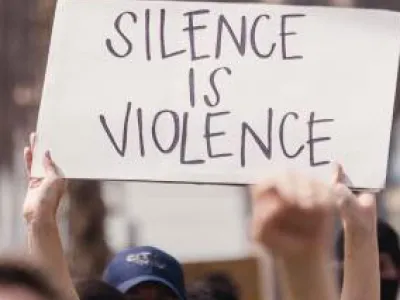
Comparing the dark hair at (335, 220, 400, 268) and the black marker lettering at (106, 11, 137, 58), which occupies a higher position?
the black marker lettering at (106, 11, 137, 58)

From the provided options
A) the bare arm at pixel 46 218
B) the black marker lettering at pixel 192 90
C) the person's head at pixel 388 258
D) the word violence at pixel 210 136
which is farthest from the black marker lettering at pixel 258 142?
the person's head at pixel 388 258

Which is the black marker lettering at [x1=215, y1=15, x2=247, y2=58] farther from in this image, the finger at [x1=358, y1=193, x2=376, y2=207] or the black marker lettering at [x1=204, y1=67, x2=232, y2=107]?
the finger at [x1=358, y1=193, x2=376, y2=207]

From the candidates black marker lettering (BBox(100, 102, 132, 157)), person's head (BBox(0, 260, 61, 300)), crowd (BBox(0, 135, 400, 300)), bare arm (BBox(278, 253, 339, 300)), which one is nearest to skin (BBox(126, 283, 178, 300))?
crowd (BBox(0, 135, 400, 300))

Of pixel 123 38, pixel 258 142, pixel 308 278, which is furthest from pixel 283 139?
pixel 308 278

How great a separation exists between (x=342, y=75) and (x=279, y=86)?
133mm

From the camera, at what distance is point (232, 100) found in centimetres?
431

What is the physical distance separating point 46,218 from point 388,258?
1697 millimetres

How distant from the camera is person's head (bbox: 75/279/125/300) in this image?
4.66 m

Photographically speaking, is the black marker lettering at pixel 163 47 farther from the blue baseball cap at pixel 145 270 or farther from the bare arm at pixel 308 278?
the bare arm at pixel 308 278

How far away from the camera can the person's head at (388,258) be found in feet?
18.2

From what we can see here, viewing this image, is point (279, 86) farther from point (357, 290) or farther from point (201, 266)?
point (201, 266)

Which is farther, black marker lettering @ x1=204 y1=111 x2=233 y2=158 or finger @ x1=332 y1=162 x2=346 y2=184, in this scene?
black marker lettering @ x1=204 y1=111 x2=233 y2=158

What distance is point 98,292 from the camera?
4684 millimetres

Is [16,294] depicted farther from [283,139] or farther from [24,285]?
[283,139]
